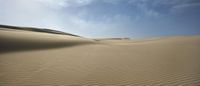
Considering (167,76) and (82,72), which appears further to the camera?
(82,72)

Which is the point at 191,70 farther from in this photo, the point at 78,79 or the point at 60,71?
the point at 60,71

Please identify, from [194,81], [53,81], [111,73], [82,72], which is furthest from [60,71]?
[194,81]

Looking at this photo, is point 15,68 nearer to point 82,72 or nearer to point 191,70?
point 82,72

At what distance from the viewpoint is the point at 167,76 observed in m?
5.68

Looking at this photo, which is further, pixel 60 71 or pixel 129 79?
pixel 60 71

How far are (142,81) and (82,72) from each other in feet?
7.28

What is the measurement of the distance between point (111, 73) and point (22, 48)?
918 cm

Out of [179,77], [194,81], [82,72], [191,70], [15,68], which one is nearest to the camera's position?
[194,81]

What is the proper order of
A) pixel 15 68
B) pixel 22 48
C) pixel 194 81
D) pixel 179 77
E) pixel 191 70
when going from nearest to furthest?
pixel 194 81, pixel 179 77, pixel 191 70, pixel 15 68, pixel 22 48

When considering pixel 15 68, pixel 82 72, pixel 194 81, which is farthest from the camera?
pixel 15 68

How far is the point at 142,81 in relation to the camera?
5.37 meters

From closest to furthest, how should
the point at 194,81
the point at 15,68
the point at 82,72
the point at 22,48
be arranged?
the point at 194,81 → the point at 82,72 → the point at 15,68 → the point at 22,48

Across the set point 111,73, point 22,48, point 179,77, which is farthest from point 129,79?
point 22,48

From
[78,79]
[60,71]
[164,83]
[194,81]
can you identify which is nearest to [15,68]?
[60,71]
